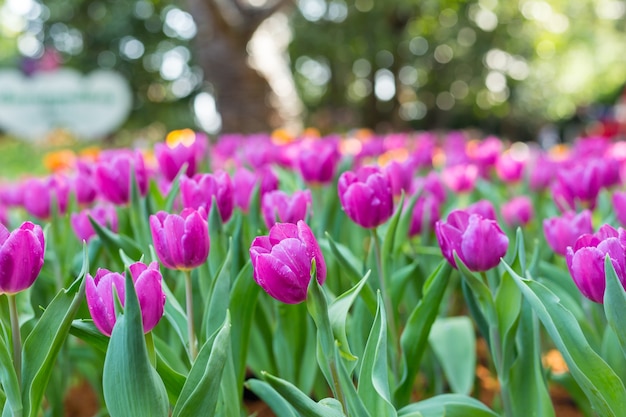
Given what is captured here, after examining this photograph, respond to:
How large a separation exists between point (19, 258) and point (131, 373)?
0.66 ft

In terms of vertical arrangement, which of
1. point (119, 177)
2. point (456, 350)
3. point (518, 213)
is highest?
point (119, 177)

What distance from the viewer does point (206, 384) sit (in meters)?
0.72

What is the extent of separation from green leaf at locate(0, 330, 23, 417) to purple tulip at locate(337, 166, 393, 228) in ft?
1.73

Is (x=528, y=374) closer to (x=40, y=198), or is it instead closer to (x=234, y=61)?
(x=40, y=198)

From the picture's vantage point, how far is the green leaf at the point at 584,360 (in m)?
0.78

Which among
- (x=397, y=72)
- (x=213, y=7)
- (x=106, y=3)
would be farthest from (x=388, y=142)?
(x=106, y=3)

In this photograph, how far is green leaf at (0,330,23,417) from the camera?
0.76 meters

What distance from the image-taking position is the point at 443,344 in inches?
52.1

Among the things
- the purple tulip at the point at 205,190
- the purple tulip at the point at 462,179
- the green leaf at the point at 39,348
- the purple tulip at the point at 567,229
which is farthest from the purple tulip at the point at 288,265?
the purple tulip at the point at 462,179

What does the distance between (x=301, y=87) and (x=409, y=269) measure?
59.8 feet

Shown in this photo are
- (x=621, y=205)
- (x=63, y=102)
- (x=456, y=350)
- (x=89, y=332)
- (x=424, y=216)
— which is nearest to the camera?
(x=89, y=332)

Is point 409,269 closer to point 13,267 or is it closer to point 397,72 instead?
point 13,267

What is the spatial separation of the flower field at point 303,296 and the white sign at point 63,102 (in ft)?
27.3

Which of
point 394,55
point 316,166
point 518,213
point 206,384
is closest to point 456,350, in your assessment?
point 518,213
